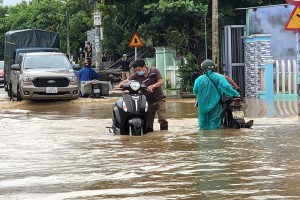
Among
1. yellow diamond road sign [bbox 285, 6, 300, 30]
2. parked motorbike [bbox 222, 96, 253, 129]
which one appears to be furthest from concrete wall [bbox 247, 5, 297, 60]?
parked motorbike [bbox 222, 96, 253, 129]

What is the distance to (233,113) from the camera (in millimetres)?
13523

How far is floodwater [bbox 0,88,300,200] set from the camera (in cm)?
777

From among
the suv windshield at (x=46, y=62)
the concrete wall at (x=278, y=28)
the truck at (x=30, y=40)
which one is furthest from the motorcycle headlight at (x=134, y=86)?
the truck at (x=30, y=40)

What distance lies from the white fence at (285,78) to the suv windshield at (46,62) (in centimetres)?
635

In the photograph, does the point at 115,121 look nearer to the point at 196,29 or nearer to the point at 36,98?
the point at 36,98

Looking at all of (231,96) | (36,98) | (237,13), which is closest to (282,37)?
(237,13)

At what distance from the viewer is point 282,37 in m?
25.3

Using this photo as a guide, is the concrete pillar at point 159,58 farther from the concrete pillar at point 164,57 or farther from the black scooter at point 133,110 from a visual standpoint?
the black scooter at point 133,110

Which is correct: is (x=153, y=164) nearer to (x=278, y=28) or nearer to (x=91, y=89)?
(x=91, y=89)

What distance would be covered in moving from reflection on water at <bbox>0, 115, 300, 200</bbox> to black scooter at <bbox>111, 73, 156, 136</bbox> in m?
0.23

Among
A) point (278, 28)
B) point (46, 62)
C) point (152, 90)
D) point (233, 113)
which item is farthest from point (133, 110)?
point (278, 28)

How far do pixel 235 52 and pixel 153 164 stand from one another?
17400mm

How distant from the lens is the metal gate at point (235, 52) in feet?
86.7

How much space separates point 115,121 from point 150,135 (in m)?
0.69
